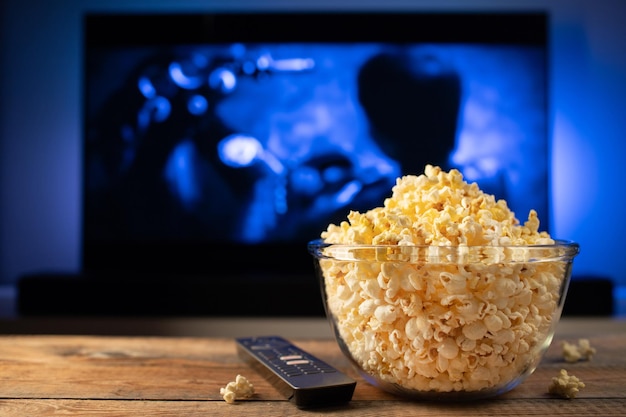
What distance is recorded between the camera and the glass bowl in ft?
2.04

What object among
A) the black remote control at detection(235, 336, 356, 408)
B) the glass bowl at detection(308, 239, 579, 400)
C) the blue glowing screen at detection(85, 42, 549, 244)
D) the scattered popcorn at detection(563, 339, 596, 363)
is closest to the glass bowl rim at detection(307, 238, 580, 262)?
the glass bowl at detection(308, 239, 579, 400)

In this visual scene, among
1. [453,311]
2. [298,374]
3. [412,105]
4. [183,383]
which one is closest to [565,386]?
[453,311]

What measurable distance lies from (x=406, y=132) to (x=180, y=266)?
3.99 feet

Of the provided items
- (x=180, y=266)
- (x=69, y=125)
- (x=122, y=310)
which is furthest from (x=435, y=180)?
(x=69, y=125)

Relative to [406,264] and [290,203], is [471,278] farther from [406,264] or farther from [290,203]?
[290,203]

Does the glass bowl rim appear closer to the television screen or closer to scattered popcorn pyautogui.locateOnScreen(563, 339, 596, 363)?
scattered popcorn pyautogui.locateOnScreen(563, 339, 596, 363)

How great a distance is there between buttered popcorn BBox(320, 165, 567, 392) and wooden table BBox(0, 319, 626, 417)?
4 cm

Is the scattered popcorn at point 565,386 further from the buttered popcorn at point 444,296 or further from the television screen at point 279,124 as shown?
the television screen at point 279,124

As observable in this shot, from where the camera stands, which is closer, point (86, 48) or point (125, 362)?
point (125, 362)

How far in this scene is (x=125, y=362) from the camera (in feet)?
2.82

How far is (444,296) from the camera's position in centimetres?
62

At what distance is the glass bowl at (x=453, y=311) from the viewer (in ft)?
2.04

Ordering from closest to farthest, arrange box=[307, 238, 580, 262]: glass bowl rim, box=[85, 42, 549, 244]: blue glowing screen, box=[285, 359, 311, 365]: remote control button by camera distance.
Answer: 1. box=[307, 238, 580, 262]: glass bowl rim
2. box=[285, 359, 311, 365]: remote control button
3. box=[85, 42, 549, 244]: blue glowing screen

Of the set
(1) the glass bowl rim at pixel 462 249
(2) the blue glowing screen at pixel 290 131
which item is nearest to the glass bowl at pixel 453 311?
(1) the glass bowl rim at pixel 462 249
